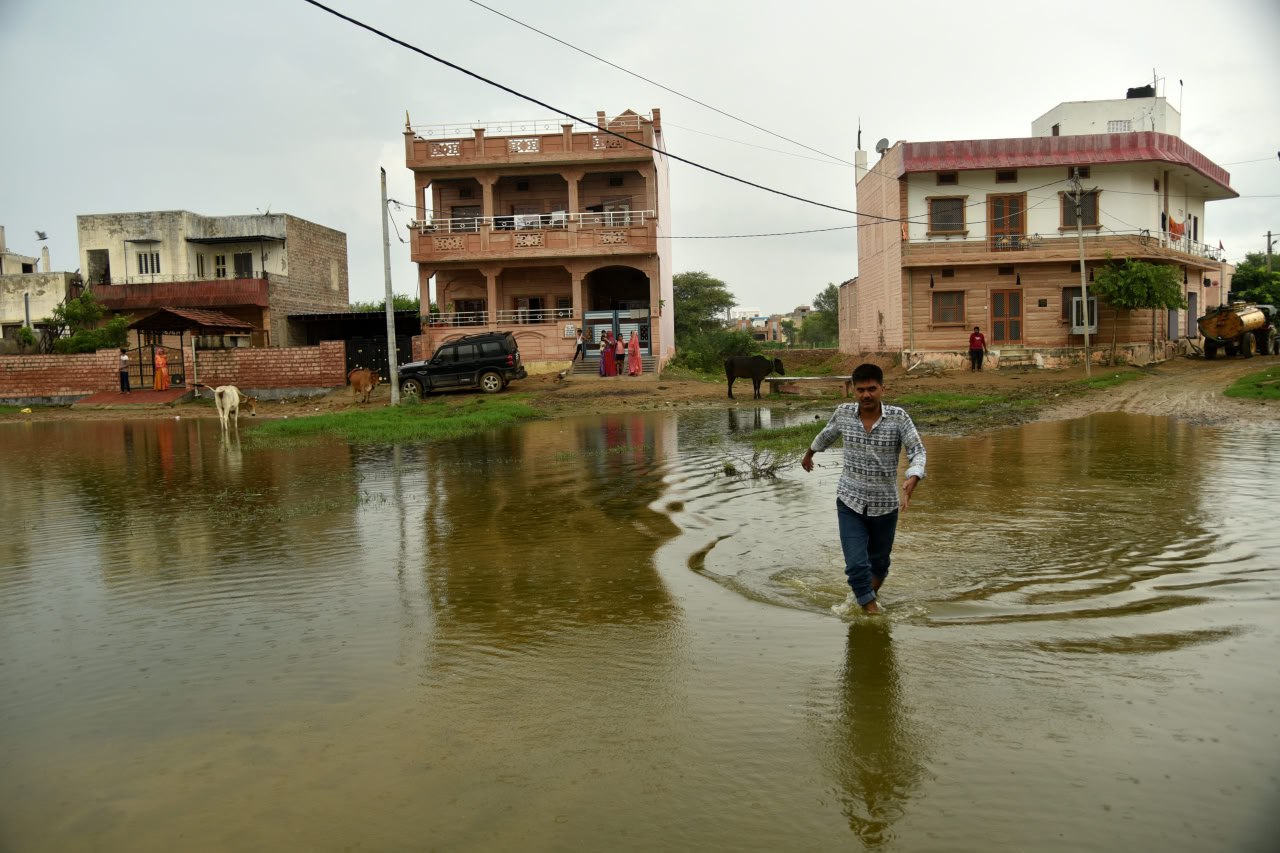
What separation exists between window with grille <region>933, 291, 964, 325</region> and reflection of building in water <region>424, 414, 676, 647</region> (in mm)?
19830

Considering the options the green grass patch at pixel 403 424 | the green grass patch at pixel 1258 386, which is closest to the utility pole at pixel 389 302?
the green grass patch at pixel 403 424

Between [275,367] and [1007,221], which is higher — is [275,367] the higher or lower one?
the lower one

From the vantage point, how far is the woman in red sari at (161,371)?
34.1 metres

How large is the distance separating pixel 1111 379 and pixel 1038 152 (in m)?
8.84

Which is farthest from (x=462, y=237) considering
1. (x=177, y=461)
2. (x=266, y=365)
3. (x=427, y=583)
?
(x=427, y=583)

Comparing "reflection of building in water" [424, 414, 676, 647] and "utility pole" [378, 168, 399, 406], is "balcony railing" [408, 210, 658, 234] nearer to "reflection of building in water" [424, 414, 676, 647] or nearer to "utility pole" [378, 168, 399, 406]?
"utility pole" [378, 168, 399, 406]

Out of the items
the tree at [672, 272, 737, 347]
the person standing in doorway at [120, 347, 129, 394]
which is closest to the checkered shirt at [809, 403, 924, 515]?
the person standing in doorway at [120, 347, 129, 394]

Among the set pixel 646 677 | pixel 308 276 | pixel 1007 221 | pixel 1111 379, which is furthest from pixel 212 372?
pixel 646 677

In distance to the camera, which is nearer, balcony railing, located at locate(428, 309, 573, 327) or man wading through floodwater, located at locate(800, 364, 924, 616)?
man wading through floodwater, located at locate(800, 364, 924, 616)

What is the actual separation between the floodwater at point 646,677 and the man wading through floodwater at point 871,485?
1.01ft

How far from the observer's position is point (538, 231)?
35.9 meters

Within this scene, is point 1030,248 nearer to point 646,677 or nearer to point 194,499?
point 194,499

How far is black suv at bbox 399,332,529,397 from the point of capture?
30656mm

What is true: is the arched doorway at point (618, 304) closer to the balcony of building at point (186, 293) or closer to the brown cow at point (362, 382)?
the brown cow at point (362, 382)
